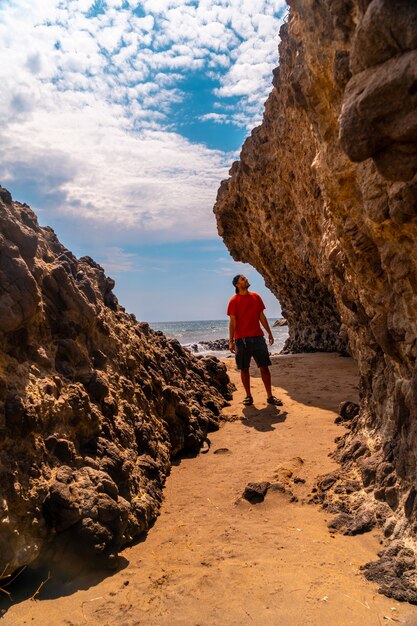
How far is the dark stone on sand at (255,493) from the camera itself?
342 cm

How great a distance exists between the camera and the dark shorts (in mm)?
6609

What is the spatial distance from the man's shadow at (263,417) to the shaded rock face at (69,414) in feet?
2.97

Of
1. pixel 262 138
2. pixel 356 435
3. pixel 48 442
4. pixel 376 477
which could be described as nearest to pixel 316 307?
pixel 262 138

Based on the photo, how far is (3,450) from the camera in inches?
95.7

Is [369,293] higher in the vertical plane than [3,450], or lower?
higher

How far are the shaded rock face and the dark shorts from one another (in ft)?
6.46

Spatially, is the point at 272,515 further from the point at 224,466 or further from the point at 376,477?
the point at 224,466

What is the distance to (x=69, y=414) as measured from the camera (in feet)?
9.98

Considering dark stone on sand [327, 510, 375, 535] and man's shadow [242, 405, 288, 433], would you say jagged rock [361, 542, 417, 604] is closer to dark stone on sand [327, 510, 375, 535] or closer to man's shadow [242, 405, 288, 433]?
Result: dark stone on sand [327, 510, 375, 535]

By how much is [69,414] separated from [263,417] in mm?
3366

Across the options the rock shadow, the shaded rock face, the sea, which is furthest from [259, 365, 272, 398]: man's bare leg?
the sea

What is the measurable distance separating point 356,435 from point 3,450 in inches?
120

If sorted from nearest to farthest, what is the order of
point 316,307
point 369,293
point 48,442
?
point 48,442 → point 369,293 → point 316,307

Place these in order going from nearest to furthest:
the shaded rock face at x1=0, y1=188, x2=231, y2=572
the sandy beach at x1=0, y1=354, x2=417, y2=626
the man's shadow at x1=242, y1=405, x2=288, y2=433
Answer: the sandy beach at x1=0, y1=354, x2=417, y2=626
the shaded rock face at x1=0, y1=188, x2=231, y2=572
the man's shadow at x1=242, y1=405, x2=288, y2=433
